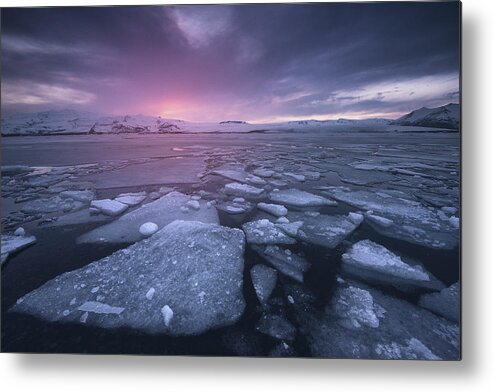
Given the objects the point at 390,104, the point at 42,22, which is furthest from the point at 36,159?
the point at 390,104

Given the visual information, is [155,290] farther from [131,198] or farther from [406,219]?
[406,219]

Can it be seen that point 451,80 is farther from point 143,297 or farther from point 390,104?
point 143,297

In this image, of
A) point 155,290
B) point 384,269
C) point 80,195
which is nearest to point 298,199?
point 384,269

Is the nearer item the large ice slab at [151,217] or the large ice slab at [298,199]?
the large ice slab at [151,217]

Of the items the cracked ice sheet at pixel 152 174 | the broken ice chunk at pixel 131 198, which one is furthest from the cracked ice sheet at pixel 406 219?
the broken ice chunk at pixel 131 198

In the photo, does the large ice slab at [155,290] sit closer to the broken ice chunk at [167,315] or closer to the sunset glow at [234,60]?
the broken ice chunk at [167,315]

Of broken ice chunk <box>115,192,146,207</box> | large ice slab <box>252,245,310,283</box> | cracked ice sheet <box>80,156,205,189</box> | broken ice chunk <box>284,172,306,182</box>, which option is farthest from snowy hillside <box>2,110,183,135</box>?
large ice slab <box>252,245,310,283</box>

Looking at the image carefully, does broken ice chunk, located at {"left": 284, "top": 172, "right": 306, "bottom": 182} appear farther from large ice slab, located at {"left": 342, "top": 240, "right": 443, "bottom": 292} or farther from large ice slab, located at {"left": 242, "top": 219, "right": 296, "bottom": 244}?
large ice slab, located at {"left": 342, "top": 240, "right": 443, "bottom": 292}
